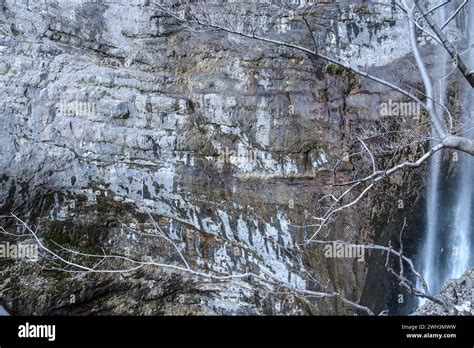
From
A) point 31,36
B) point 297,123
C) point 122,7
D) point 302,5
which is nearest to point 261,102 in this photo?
point 297,123

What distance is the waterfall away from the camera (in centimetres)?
754

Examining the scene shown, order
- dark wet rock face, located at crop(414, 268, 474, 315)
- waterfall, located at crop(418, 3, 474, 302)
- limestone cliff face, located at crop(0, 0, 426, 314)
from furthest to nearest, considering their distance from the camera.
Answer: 1. limestone cliff face, located at crop(0, 0, 426, 314)
2. waterfall, located at crop(418, 3, 474, 302)
3. dark wet rock face, located at crop(414, 268, 474, 315)

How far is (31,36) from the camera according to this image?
8320 millimetres

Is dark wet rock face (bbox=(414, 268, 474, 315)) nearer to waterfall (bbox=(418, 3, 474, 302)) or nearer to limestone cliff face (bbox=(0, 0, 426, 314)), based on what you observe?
waterfall (bbox=(418, 3, 474, 302))

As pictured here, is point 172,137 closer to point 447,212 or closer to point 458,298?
point 447,212

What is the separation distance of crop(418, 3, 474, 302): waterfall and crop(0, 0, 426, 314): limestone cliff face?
0.75 meters

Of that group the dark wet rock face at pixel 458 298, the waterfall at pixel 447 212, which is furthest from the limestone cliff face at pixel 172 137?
the dark wet rock face at pixel 458 298

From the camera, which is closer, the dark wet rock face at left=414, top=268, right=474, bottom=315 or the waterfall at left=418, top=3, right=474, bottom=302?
the dark wet rock face at left=414, top=268, right=474, bottom=315

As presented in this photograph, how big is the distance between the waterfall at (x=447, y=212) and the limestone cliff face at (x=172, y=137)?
748mm

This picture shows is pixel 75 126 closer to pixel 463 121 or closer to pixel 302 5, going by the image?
pixel 302 5

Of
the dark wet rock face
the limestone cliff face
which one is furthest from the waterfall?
the dark wet rock face

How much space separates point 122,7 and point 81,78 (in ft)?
5.08

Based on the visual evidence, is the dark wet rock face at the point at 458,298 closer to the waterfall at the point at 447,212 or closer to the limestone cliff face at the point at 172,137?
the waterfall at the point at 447,212

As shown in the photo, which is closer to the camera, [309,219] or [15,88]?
[309,219]
